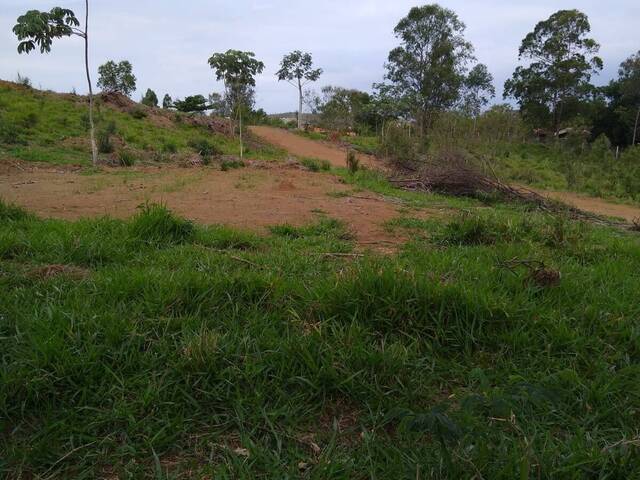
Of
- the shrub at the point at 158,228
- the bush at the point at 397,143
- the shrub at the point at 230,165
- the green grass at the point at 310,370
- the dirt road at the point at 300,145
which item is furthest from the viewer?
the dirt road at the point at 300,145

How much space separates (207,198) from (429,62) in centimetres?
2357

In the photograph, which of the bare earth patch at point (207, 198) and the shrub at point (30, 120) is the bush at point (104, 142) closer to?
the shrub at point (30, 120)

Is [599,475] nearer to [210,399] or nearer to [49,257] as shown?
[210,399]

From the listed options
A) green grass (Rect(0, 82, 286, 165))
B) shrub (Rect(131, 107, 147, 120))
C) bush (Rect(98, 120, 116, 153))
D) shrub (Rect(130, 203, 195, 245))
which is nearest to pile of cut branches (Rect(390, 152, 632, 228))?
shrub (Rect(130, 203, 195, 245))

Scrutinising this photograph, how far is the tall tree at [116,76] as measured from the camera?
32.1m

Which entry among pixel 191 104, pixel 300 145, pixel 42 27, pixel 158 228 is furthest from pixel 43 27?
pixel 191 104

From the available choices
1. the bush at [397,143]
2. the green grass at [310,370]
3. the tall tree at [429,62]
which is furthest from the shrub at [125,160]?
the tall tree at [429,62]

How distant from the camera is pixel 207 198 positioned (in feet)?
20.4

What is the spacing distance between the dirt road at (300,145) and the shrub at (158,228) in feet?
49.1

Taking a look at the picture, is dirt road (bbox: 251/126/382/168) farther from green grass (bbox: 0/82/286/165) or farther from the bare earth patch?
the bare earth patch

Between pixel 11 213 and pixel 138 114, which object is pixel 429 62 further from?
pixel 11 213

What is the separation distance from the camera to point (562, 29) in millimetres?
25406

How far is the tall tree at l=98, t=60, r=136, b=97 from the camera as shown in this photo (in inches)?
1262

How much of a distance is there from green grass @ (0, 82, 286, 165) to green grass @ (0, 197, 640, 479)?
9.84 m
